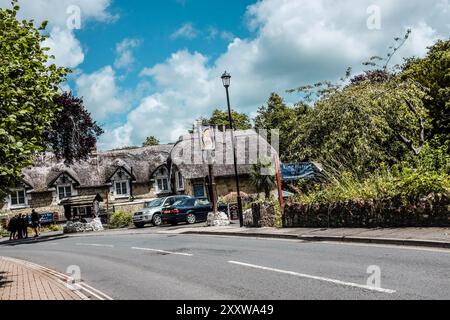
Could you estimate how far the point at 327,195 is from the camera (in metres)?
16.8

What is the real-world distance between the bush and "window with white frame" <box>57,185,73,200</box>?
619 inches

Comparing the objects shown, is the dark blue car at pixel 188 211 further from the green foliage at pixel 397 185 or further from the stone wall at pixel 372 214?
the green foliage at pixel 397 185

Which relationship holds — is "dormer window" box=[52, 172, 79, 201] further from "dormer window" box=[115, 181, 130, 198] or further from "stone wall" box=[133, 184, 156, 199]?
"stone wall" box=[133, 184, 156, 199]

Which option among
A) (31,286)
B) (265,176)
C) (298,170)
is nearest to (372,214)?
(31,286)

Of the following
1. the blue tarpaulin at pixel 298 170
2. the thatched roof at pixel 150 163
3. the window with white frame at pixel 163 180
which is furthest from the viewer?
the window with white frame at pixel 163 180

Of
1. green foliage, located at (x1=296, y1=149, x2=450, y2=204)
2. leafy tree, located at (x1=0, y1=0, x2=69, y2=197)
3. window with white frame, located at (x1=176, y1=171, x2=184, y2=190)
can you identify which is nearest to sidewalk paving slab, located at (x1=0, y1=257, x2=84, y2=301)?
leafy tree, located at (x1=0, y1=0, x2=69, y2=197)

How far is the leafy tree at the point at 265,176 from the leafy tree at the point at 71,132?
14.5 metres

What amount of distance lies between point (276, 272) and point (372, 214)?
6108 millimetres

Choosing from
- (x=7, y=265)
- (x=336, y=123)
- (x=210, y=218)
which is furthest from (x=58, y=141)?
(x=336, y=123)

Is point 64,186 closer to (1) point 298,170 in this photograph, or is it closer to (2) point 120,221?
(2) point 120,221

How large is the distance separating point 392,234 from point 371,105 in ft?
29.8

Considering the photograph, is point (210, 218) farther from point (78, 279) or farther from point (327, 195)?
point (78, 279)

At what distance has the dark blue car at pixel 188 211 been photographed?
1164 inches

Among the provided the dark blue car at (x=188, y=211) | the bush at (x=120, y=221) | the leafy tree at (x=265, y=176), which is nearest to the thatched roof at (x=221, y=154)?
the leafy tree at (x=265, y=176)
